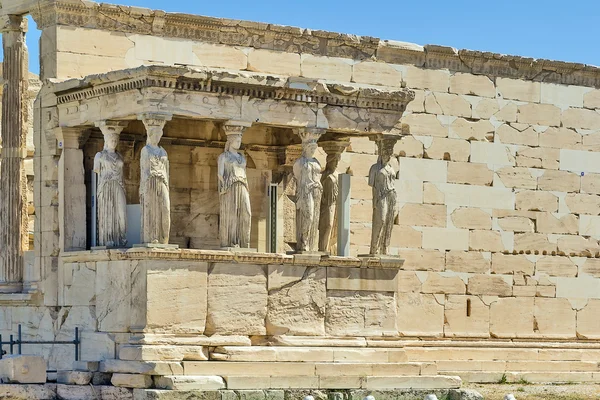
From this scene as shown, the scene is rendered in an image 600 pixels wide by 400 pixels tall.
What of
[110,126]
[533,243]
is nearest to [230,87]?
[110,126]

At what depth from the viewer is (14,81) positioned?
22719mm

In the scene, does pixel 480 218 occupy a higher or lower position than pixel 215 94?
lower

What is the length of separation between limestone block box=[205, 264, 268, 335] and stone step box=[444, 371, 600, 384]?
156 inches

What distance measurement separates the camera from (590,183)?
26.2 m

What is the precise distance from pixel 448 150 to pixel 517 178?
1.31 metres

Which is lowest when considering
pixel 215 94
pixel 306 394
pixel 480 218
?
pixel 306 394

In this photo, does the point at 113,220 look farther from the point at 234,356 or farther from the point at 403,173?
the point at 403,173

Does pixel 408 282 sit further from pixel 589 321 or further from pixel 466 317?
pixel 589 321

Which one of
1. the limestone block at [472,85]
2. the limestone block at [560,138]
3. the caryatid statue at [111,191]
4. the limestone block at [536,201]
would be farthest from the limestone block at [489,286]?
the caryatid statue at [111,191]

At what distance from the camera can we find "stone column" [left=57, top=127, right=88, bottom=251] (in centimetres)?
2153

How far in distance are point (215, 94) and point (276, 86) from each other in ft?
2.77

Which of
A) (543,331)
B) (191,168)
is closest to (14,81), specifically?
(191,168)

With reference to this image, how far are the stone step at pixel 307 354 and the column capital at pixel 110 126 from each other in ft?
9.54

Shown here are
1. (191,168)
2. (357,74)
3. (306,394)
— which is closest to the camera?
(306,394)
